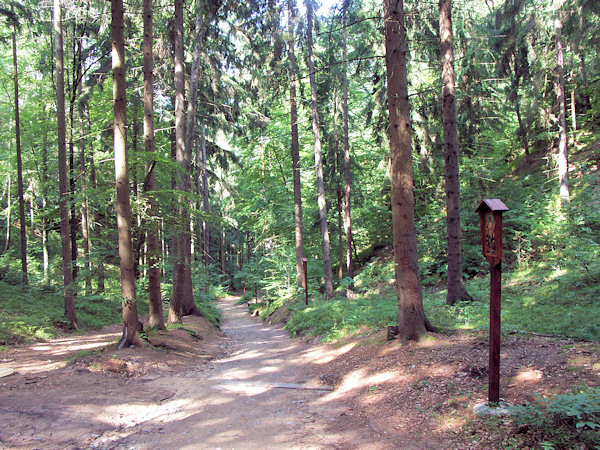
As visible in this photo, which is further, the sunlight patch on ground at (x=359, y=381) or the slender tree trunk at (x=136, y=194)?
the slender tree trunk at (x=136, y=194)

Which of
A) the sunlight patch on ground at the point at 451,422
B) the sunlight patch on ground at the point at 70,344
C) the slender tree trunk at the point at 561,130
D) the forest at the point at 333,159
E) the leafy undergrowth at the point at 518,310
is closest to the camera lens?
the sunlight patch on ground at the point at 451,422

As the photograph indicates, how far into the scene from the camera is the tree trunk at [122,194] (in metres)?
8.06

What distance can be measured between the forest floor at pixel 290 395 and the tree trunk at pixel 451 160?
302 cm

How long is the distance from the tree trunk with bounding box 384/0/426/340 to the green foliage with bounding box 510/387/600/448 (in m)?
3.22

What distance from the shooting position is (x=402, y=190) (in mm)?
6828

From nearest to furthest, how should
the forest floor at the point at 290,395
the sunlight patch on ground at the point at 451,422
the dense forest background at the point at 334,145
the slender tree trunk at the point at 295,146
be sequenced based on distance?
1. the sunlight patch on ground at the point at 451,422
2. the forest floor at the point at 290,395
3. the dense forest background at the point at 334,145
4. the slender tree trunk at the point at 295,146

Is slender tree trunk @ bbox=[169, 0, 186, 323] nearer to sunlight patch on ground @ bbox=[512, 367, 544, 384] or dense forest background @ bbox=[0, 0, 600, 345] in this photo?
dense forest background @ bbox=[0, 0, 600, 345]

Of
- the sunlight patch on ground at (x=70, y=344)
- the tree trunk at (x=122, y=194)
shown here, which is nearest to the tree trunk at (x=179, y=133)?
the sunlight patch on ground at (x=70, y=344)

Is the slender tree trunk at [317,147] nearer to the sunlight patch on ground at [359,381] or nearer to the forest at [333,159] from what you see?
the forest at [333,159]

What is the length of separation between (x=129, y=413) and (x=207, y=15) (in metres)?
12.3

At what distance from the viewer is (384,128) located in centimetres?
1666

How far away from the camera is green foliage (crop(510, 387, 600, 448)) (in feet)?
9.57

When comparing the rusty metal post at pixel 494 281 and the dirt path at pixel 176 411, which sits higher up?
the rusty metal post at pixel 494 281

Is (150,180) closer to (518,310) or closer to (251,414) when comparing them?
(251,414)
